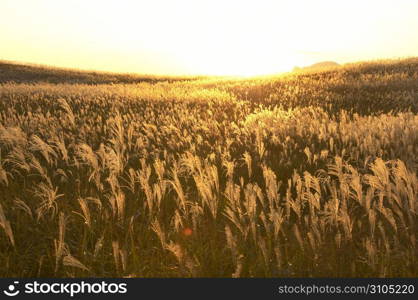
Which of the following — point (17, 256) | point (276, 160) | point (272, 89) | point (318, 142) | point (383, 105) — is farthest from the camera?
point (272, 89)

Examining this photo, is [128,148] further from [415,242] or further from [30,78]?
[30,78]

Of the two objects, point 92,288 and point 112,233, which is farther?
point 112,233

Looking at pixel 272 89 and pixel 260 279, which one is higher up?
pixel 272 89

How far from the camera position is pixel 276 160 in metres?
4.16

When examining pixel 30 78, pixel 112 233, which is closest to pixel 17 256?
pixel 112 233

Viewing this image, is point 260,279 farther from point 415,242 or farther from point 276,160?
point 276,160

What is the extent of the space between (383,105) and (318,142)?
5978 millimetres

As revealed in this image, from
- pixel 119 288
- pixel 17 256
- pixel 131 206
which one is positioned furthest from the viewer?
pixel 131 206

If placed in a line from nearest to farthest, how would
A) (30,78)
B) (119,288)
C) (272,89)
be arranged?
1. (119,288)
2. (272,89)
3. (30,78)

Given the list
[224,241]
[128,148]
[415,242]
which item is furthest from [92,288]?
[128,148]

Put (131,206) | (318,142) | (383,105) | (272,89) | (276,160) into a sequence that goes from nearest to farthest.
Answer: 1. (131,206)
2. (276,160)
3. (318,142)
4. (383,105)
5. (272,89)

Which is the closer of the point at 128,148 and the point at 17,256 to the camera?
the point at 17,256

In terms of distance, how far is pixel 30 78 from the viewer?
34.8 metres

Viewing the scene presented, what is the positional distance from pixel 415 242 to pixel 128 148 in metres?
3.63
